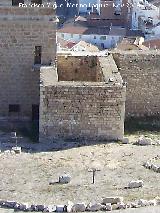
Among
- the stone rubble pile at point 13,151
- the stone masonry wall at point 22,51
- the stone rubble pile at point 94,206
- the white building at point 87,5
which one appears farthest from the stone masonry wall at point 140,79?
the white building at point 87,5

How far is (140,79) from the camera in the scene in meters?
27.2

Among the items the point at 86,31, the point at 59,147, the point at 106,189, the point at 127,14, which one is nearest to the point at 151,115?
the point at 59,147

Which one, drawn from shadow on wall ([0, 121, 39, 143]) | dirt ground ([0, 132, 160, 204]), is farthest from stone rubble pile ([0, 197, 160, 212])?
shadow on wall ([0, 121, 39, 143])

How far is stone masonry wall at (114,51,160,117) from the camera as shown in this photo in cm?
2714

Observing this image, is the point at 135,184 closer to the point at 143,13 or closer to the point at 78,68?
the point at 78,68

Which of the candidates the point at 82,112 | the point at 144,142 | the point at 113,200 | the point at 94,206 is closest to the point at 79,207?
the point at 94,206

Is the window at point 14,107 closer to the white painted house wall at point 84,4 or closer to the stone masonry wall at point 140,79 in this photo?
the stone masonry wall at point 140,79

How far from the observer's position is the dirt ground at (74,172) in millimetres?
18578

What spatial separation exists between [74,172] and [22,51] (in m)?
6.72

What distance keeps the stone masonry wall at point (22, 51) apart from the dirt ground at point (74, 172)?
7.33 ft

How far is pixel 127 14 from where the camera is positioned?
73750 mm

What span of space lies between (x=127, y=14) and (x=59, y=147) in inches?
2044

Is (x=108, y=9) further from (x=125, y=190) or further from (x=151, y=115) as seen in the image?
(x=125, y=190)

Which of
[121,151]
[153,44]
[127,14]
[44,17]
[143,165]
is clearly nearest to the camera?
[143,165]
